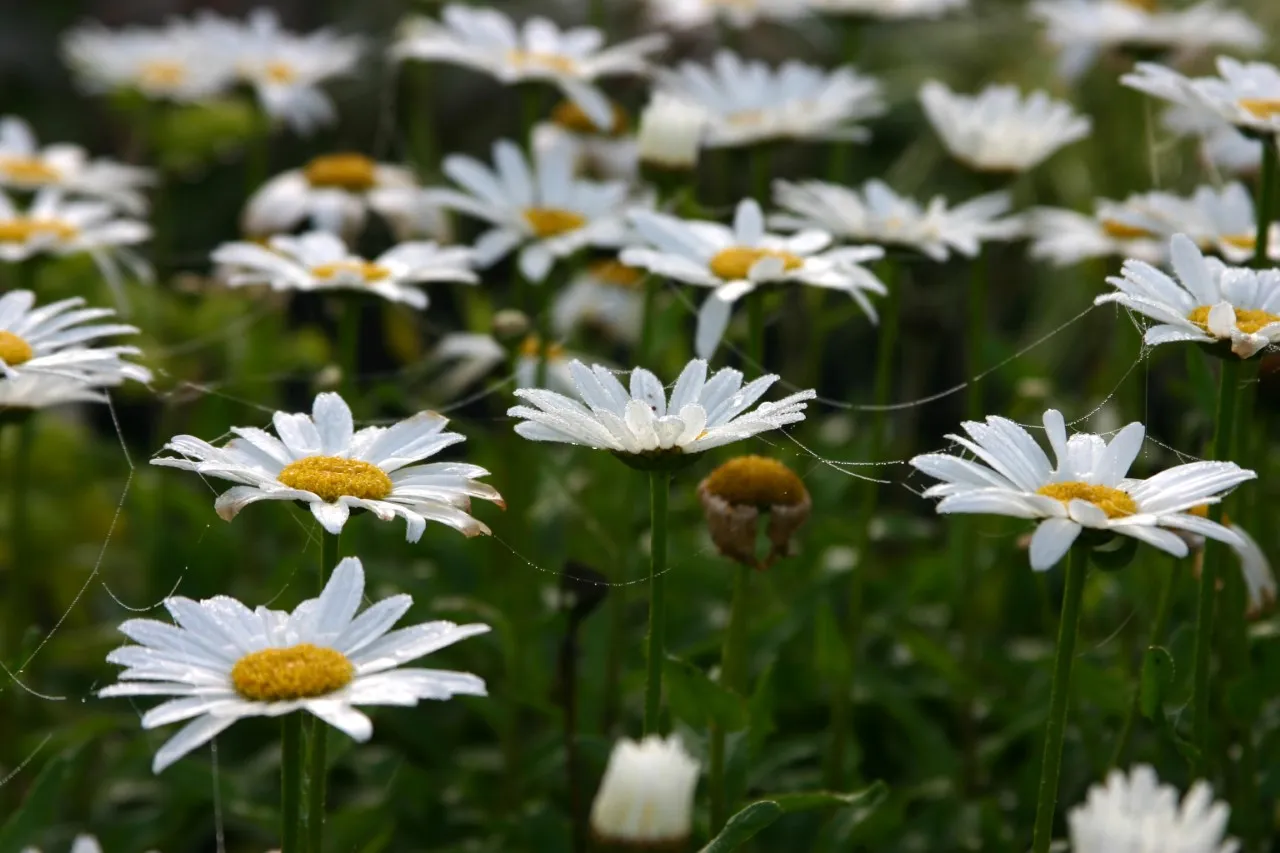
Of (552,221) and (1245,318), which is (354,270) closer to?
(552,221)

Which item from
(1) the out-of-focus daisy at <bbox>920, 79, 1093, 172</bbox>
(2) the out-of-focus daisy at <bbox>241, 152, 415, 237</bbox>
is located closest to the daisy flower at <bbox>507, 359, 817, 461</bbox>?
(1) the out-of-focus daisy at <bbox>920, 79, 1093, 172</bbox>

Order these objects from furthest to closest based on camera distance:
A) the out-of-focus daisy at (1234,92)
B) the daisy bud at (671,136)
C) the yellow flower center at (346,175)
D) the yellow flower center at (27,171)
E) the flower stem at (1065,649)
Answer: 1. the yellow flower center at (346,175)
2. the yellow flower center at (27,171)
3. the daisy bud at (671,136)
4. the out-of-focus daisy at (1234,92)
5. the flower stem at (1065,649)

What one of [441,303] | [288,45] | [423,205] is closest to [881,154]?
[441,303]

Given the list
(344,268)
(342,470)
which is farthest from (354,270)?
(342,470)

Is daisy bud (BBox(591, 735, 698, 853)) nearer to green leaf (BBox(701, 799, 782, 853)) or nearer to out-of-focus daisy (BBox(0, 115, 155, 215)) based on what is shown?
green leaf (BBox(701, 799, 782, 853))

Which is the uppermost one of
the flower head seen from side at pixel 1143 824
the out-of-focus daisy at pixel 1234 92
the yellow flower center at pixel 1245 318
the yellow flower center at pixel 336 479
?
the out-of-focus daisy at pixel 1234 92

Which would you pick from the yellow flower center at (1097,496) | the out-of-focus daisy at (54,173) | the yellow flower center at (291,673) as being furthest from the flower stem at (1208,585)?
the out-of-focus daisy at (54,173)

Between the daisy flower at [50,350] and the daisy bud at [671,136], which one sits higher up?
the daisy bud at [671,136]

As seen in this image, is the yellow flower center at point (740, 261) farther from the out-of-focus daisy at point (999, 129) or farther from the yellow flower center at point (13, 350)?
the yellow flower center at point (13, 350)
